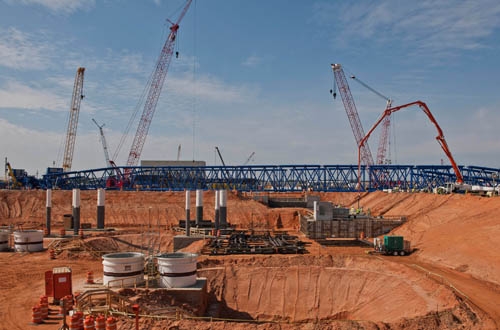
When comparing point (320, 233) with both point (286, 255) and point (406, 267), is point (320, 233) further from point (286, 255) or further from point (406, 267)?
point (406, 267)

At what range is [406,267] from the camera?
99.8 feet

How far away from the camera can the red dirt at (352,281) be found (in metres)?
19.7

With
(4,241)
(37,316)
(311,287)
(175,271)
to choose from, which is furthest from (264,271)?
(4,241)

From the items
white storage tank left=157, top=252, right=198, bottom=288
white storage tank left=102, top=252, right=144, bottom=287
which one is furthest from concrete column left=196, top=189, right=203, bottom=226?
white storage tank left=102, top=252, right=144, bottom=287

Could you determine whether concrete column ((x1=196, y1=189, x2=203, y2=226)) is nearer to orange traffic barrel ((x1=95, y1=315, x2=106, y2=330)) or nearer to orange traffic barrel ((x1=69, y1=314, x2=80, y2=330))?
orange traffic barrel ((x1=69, y1=314, x2=80, y2=330))

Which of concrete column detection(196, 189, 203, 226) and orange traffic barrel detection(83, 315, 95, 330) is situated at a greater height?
concrete column detection(196, 189, 203, 226)

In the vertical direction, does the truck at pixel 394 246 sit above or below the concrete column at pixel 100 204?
below

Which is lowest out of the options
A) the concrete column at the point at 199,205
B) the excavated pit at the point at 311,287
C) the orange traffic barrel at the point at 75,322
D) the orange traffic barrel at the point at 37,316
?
the excavated pit at the point at 311,287

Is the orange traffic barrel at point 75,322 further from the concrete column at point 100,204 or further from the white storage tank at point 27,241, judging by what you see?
the concrete column at point 100,204

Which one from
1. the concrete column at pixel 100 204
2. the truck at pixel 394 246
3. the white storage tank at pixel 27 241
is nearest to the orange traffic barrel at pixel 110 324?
the white storage tank at pixel 27 241

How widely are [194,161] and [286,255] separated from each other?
9877cm

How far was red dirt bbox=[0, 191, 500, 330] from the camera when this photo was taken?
19653mm

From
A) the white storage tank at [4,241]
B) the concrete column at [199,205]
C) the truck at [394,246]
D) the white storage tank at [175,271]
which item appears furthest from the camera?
the concrete column at [199,205]

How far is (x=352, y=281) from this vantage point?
30.9m
